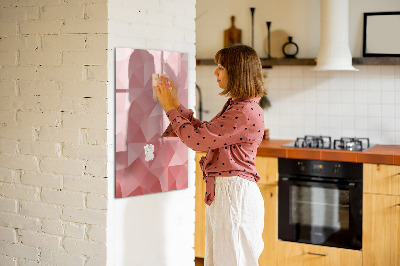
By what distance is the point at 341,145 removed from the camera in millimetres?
4129

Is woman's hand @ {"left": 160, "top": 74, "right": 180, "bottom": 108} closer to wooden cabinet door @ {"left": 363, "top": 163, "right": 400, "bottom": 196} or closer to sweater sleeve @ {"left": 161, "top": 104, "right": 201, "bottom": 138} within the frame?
sweater sleeve @ {"left": 161, "top": 104, "right": 201, "bottom": 138}

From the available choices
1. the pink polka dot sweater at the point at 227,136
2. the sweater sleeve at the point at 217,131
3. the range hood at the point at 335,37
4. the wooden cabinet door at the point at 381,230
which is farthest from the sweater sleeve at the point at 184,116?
the range hood at the point at 335,37

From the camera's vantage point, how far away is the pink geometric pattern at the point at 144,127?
2.74 metres

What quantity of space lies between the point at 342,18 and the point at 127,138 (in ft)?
7.33

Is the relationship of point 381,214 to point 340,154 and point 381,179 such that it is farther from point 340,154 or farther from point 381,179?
point 340,154

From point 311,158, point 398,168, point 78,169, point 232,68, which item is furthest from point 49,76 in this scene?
point 398,168

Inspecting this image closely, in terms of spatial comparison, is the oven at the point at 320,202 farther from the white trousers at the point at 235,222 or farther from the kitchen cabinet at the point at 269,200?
the white trousers at the point at 235,222

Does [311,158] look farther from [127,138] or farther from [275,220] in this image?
[127,138]

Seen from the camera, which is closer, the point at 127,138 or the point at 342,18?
the point at 127,138

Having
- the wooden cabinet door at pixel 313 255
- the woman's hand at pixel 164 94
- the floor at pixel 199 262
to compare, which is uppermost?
the woman's hand at pixel 164 94

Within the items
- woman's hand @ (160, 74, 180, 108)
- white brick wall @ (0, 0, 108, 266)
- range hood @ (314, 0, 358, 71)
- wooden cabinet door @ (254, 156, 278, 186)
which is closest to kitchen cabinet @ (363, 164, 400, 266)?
wooden cabinet door @ (254, 156, 278, 186)

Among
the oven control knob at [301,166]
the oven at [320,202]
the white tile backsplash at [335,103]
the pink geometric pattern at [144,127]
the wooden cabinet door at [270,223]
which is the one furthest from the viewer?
the white tile backsplash at [335,103]

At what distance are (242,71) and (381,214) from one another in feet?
5.66

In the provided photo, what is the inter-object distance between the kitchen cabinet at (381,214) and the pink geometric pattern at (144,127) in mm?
1468
